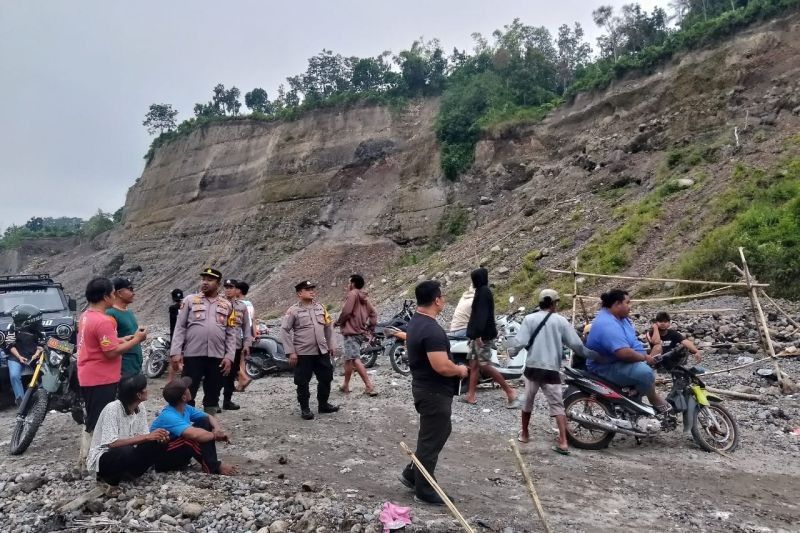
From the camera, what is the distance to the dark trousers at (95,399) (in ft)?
15.6

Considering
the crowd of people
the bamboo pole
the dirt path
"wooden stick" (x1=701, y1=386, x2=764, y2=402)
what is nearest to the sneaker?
the crowd of people

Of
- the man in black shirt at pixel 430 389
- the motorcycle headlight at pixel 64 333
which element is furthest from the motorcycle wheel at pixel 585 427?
the motorcycle headlight at pixel 64 333

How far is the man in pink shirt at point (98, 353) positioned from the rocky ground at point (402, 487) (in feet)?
2.18

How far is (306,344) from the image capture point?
6559 mm

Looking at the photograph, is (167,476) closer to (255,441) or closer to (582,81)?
(255,441)

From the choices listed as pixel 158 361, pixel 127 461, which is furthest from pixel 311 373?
pixel 158 361

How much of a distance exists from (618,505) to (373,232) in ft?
85.2

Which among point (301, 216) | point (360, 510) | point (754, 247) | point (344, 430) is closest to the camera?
point (360, 510)

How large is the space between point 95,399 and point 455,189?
24.8 metres

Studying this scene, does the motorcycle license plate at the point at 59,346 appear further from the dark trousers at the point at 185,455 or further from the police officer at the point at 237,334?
the dark trousers at the point at 185,455

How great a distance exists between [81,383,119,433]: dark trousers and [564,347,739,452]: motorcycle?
13.2 feet

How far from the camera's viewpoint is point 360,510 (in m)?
3.82

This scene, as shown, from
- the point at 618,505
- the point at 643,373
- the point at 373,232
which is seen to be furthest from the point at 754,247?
the point at 373,232

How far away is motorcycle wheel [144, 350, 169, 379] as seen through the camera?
1055cm
